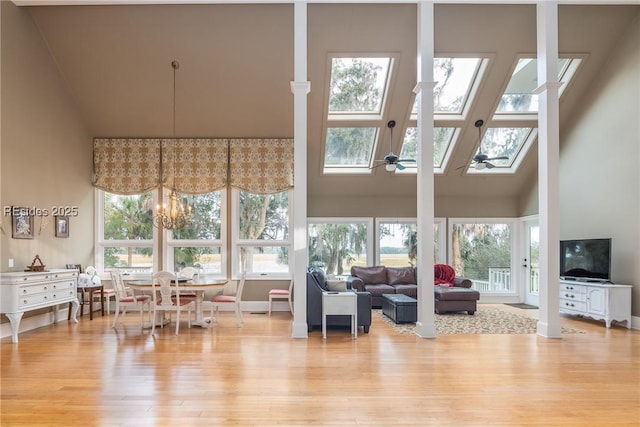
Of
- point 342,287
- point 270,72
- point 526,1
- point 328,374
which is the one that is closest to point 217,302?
point 342,287

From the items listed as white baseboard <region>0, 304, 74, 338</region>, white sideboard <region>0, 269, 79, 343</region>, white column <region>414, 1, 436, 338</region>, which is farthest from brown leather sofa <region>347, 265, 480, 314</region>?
white baseboard <region>0, 304, 74, 338</region>

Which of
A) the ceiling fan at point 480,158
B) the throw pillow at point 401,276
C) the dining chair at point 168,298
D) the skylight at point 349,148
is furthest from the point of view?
the throw pillow at point 401,276

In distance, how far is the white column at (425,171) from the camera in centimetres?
545

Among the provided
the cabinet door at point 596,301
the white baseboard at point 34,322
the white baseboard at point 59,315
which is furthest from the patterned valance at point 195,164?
the cabinet door at point 596,301

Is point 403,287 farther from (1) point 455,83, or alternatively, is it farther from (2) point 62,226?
(2) point 62,226

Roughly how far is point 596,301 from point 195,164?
23.8 feet

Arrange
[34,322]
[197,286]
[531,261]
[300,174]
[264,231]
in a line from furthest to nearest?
[531,261] < [264,231] < [34,322] < [197,286] < [300,174]

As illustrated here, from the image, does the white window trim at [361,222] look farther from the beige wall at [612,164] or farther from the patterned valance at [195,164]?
the beige wall at [612,164]

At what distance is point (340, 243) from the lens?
8984 millimetres

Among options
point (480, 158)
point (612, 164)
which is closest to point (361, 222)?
point (480, 158)

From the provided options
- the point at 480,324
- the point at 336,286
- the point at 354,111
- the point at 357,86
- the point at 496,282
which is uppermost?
the point at 357,86

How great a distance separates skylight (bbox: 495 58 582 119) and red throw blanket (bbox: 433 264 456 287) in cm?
310

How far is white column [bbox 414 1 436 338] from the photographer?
17.9 feet

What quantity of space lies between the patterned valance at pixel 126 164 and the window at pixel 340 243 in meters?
3.42
